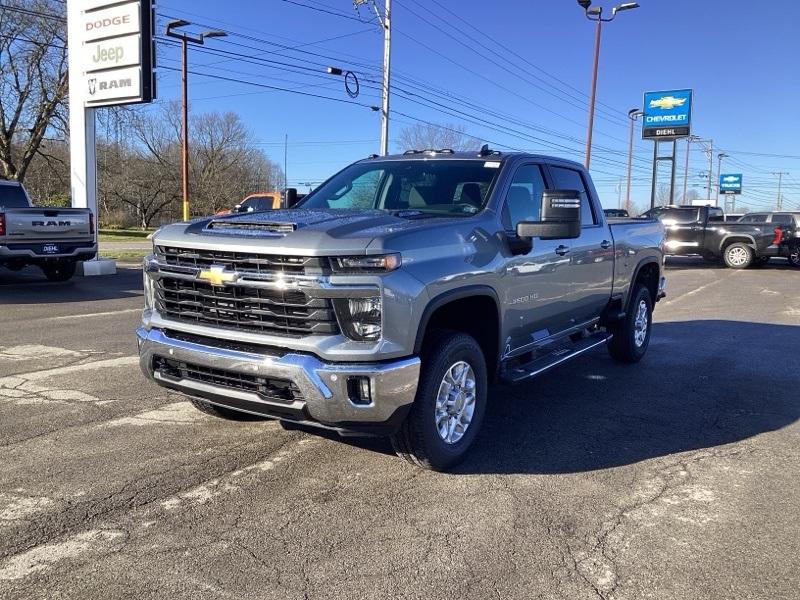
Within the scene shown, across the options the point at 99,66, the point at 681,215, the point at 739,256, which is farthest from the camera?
the point at 681,215

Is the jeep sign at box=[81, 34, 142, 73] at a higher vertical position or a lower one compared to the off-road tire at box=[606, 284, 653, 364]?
higher

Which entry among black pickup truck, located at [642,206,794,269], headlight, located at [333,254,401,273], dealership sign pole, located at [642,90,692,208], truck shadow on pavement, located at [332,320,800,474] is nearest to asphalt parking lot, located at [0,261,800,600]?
truck shadow on pavement, located at [332,320,800,474]

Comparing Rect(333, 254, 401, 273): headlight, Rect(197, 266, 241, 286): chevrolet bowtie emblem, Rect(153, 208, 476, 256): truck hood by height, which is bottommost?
Rect(197, 266, 241, 286): chevrolet bowtie emblem

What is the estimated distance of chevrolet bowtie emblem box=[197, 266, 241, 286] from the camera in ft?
12.4

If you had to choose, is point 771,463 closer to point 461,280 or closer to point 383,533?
point 461,280

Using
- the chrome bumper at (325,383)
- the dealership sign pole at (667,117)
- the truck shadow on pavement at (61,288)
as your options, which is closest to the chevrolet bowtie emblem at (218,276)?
the chrome bumper at (325,383)

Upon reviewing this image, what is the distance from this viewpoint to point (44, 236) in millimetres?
12383

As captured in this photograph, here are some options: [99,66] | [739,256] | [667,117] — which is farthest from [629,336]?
[667,117]

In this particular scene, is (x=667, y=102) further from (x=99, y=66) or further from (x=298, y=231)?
(x=298, y=231)

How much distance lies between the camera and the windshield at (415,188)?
4859 millimetres

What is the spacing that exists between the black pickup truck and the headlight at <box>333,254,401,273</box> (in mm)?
20019

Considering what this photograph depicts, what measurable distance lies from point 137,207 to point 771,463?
2121 inches

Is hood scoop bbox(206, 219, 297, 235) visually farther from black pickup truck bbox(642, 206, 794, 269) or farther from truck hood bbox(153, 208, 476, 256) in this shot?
black pickup truck bbox(642, 206, 794, 269)

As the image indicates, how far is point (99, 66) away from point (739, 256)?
63.3ft
